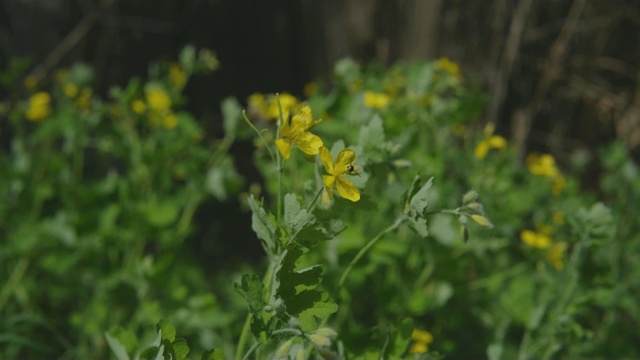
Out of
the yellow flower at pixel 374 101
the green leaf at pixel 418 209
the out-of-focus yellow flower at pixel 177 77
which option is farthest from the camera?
the out-of-focus yellow flower at pixel 177 77

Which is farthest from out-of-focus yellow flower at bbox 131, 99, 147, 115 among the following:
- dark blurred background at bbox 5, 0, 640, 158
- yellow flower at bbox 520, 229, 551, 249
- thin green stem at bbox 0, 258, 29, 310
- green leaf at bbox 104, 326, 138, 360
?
yellow flower at bbox 520, 229, 551, 249

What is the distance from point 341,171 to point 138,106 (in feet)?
4.73

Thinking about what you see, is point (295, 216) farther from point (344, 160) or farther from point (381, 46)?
point (381, 46)

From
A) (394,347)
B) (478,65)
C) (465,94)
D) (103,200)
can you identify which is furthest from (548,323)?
(478,65)

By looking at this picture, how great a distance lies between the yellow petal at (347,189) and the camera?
44.2 inches

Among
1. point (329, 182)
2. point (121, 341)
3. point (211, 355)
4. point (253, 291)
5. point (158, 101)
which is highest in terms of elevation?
point (329, 182)

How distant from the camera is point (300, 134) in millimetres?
1128

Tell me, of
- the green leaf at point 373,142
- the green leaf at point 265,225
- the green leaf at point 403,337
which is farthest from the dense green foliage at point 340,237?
the green leaf at point 265,225

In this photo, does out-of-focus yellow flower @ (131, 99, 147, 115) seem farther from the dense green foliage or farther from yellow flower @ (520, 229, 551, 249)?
yellow flower @ (520, 229, 551, 249)

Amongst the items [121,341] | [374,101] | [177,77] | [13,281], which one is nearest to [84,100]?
[177,77]

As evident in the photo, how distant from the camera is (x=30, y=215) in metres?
2.62

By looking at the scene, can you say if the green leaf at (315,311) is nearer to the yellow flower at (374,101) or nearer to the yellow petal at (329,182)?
the yellow petal at (329,182)

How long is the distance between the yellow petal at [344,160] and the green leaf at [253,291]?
0.68 ft

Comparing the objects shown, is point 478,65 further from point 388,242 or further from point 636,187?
point 388,242
